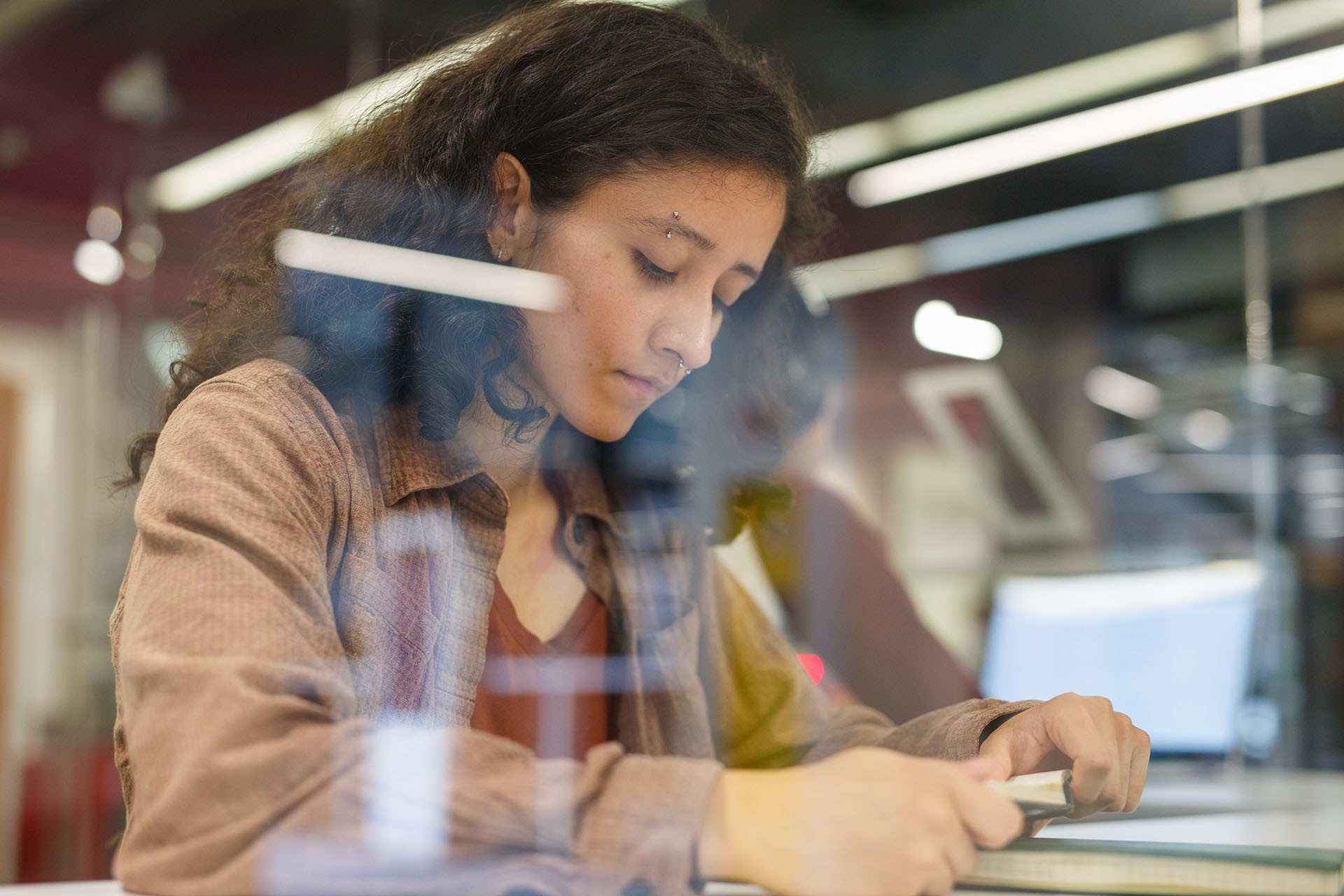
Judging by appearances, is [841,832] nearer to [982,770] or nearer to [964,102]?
[982,770]

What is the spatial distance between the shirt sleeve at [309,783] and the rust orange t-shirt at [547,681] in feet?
0.30

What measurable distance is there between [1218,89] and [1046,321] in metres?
1.01

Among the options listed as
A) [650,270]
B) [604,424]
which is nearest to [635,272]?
[650,270]

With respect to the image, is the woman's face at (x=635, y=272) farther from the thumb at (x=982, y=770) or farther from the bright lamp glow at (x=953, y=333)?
the bright lamp glow at (x=953, y=333)

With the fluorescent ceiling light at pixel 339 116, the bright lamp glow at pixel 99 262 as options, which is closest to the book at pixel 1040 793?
the fluorescent ceiling light at pixel 339 116

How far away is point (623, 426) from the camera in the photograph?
2.26 ft

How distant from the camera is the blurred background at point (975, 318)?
1.29m

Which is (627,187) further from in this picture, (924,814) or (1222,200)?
(1222,200)

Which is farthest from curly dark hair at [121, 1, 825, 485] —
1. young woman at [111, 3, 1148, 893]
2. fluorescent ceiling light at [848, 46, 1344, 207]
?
fluorescent ceiling light at [848, 46, 1344, 207]

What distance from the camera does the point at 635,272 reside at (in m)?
0.58

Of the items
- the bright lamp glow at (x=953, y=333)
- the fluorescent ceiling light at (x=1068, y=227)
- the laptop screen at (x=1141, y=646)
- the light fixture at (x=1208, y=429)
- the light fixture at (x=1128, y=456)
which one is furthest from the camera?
the light fixture at (x=1128, y=456)

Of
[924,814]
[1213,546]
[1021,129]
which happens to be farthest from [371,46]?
[924,814]

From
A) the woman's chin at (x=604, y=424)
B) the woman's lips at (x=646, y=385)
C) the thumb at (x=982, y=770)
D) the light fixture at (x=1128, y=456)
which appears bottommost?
the thumb at (x=982, y=770)

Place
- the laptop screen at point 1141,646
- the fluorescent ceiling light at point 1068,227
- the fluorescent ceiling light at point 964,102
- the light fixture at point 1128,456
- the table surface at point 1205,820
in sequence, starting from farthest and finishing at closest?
1. the light fixture at point 1128,456
2. the fluorescent ceiling light at point 1068,227
3. the laptop screen at point 1141,646
4. the fluorescent ceiling light at point 964,102
5. the table surface at point 1205,820
